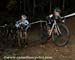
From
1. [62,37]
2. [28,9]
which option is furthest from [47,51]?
[28,9]

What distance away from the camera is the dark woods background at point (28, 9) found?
39.8ft

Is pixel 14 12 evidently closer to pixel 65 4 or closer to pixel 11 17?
pixel 11 17

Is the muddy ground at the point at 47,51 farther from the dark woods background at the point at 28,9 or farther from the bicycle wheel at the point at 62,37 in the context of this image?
the dark woods background at the point at 28,9

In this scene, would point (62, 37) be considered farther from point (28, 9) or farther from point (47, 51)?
point (28, 9)

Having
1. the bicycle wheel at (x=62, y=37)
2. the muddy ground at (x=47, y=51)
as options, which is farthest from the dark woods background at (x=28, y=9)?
the bicycle wheel at (x=62, y=37)

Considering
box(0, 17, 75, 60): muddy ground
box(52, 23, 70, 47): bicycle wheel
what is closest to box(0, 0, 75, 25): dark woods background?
box(0, 17, 75, 60): muddy ground

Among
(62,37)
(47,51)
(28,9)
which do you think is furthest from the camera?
(28,9)

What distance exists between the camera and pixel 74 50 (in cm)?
926

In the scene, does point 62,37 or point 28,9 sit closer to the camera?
→ point 62,37

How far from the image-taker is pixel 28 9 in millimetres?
12523

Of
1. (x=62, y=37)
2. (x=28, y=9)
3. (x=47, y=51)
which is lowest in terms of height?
(x=47, y=51)

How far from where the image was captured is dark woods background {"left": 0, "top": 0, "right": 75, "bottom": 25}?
12132mm

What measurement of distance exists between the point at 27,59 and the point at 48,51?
3.05 feet

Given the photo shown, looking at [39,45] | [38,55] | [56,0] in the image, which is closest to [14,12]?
[56,0]
